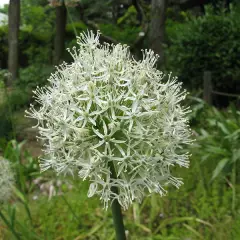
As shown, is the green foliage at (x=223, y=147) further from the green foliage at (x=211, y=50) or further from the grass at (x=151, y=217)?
the green foliage at (x=211, y=50)

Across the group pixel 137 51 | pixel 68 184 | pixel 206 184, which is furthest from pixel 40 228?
pixel 137 51

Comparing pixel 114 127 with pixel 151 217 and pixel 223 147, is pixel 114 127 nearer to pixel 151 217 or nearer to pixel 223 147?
pixel 151 217

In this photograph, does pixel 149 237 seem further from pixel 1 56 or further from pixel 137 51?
pixel 1 56

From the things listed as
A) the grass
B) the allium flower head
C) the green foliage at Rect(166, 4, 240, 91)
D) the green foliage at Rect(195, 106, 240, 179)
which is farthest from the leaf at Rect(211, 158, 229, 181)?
the green foliage at Rect(166, 4, 240, 91)

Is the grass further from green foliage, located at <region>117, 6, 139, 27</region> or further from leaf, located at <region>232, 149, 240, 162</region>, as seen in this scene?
green foliage, located at <region>117, 6, 139, 27</region>

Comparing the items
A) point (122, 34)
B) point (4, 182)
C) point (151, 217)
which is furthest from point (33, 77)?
point (4, 182)

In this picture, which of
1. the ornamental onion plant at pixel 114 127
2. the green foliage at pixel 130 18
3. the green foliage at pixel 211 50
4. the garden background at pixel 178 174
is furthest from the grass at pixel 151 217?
the green foliage at pixel 130 18
